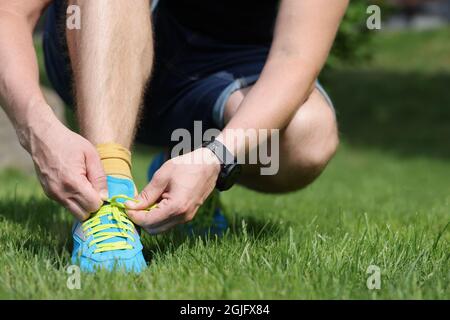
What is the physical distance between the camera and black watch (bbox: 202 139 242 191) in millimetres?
1970

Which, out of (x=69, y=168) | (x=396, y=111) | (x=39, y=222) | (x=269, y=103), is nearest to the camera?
(x=69, y=168)

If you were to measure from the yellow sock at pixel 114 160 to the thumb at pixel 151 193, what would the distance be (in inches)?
4.5

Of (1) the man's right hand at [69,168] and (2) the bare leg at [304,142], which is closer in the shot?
(1) the man's right hand at [69,168]

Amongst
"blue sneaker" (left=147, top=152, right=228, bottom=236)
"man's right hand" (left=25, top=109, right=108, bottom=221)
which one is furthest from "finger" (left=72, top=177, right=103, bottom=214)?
"blue sneaker" (left=147, top=152, right=228, bottom=236)

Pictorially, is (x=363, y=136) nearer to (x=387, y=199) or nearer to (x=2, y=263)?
(x=387, y=199)

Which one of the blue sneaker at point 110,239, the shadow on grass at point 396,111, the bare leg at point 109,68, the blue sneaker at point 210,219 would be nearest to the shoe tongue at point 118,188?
the blue sneaker at point 110,239

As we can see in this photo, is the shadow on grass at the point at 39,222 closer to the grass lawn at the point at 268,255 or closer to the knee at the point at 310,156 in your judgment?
the grass lawn at the point at 268,255

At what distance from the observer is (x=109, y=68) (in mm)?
2117

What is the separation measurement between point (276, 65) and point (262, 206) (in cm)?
168

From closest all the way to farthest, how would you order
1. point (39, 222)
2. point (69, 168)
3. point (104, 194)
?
point (69, 168) → point (104, 194) → point (39, 222)

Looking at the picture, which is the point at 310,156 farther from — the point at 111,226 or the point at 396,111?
the point at 396,111

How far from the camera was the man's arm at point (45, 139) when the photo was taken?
72.5 inches

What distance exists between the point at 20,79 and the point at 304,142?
0.94 meters

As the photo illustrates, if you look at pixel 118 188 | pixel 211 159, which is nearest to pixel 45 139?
pixel 118 188
